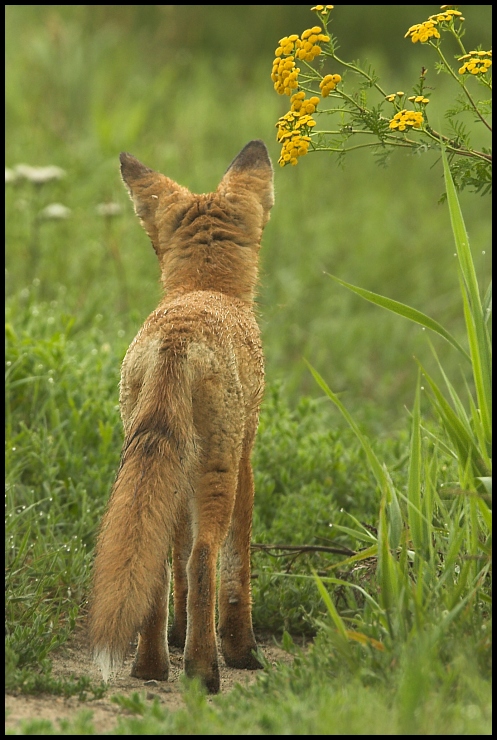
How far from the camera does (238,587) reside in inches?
162

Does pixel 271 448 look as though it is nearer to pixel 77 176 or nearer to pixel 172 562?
pixel 172 562

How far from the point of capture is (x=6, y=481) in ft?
17.1

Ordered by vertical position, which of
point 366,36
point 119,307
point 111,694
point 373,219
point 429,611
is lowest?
point 111,694

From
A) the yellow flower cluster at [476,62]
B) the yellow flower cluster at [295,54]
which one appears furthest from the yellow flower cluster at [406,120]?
the yellow flower cluster at [295,54]

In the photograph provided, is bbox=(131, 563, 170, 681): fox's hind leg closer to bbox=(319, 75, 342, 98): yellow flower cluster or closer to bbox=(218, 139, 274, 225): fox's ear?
bbox=(218, 139, 274, 225): fox's ear

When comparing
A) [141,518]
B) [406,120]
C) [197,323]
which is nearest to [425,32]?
[406,120]

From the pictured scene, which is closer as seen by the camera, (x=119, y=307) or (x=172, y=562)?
(x=172, y=562)

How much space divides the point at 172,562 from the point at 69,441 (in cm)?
168

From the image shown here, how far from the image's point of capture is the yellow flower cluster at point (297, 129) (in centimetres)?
389

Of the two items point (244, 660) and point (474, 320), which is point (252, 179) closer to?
point (474, 320)

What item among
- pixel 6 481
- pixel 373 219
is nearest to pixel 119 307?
pixel 6 481

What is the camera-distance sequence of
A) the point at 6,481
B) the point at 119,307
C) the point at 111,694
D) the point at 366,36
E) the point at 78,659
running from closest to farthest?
1. the point at 111,694
2. the point at 78,659
3. the point at 6,481
4. the point at 119,307
5. the point at 366,36

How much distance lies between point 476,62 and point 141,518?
2.28 m

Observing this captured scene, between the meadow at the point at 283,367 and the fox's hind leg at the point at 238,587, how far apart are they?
188 millimetres
